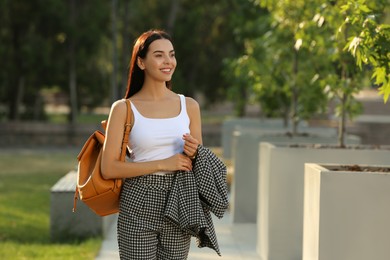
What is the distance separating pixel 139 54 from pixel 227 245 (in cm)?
602

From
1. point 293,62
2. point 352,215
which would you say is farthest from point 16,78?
point 352,215

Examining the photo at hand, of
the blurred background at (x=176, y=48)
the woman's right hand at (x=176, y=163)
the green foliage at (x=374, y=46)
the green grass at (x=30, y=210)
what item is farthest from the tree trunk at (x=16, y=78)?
the woman's right hand at (x=176, y=163)

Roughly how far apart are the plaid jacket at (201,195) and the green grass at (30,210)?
4486mm

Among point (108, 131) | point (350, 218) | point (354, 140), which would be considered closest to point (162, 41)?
point (108, 131)

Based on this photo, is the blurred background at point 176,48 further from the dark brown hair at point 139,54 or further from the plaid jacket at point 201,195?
the plaid jacket at point 201,195

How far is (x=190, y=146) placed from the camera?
5242 millimetres

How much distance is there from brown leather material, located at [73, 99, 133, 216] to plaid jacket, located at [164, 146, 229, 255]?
12.2 inches

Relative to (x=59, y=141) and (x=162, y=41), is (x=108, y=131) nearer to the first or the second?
(x=162, y=41)

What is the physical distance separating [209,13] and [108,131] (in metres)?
34.9

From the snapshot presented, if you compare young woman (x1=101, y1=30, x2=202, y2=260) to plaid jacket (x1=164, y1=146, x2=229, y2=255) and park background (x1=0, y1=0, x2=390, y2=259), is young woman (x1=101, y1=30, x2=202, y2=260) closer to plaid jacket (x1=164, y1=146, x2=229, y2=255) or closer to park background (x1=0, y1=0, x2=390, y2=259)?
plaid jacket (x1=164, y1=146, x2=229, y2=255)

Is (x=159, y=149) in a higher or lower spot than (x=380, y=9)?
lower

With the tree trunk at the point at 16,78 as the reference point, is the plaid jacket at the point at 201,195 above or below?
above

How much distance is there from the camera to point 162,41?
5.41 meters

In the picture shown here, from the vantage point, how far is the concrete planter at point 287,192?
388 inches
